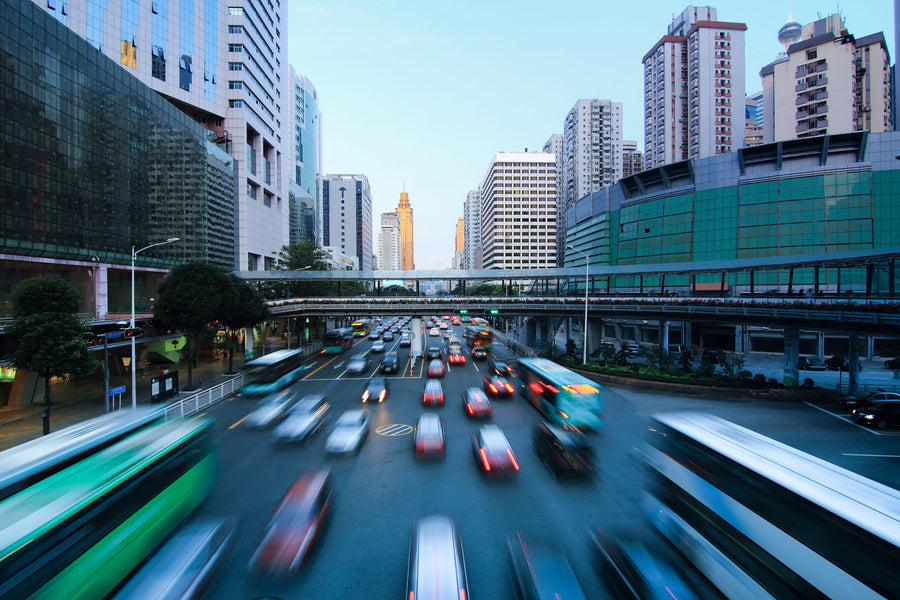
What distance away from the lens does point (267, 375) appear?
24703 millimetres

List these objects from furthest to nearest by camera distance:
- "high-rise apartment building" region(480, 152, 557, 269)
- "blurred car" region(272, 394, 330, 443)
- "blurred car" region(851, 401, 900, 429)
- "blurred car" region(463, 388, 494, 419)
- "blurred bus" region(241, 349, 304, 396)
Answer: "high-rise apartment building" region(480, 152, 557, 269), "blurred bus" region(241, 349, 304, 396), "blurred car" region(463, 388, 494, 419), "blurred car" region(851, 401, 900, 429), "blurred car" region(272, 394, 330, 443)

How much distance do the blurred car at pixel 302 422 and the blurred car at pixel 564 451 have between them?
9.97m

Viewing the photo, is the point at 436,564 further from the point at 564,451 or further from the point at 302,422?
the point at 302,422

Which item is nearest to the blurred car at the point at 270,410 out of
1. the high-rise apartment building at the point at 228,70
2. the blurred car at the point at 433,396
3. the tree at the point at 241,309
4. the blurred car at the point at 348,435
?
the blurred car at the point at 348,435

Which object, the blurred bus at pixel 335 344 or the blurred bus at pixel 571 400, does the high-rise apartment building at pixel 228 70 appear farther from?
the blurred bus at pixel 571 400

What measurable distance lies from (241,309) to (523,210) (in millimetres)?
104221

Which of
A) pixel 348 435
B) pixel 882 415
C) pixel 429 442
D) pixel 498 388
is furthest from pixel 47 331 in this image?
pixel 882 415

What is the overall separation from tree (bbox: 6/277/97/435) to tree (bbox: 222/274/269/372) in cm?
964

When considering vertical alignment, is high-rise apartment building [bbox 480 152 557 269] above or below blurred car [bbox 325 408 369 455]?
above

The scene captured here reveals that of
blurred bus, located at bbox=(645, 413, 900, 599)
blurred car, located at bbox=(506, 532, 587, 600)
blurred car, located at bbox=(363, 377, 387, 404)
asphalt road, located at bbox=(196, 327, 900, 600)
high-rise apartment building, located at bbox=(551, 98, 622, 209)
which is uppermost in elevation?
high-rise apartment building, located at bbox=(551, 98, 622, 209)

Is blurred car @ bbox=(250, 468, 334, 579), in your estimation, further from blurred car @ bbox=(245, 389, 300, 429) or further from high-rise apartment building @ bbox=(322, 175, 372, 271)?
high-rise apartment building @ bbox=(322, 175, 372, 271)

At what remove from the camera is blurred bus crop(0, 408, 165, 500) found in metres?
7.00

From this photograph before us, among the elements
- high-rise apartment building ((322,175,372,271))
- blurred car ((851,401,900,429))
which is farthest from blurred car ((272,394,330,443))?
high-rise apartment building ((322,175,372,271))

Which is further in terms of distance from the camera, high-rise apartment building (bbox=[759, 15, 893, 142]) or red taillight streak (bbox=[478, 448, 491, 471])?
high-rise apartment building (bbox=[759, 15, 893, 142])
